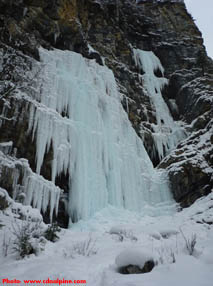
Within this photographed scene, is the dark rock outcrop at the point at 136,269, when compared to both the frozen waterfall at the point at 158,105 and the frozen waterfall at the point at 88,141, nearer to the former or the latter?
the frozen waterfall at the point at 88,141

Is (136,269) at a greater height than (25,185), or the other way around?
(136,269)

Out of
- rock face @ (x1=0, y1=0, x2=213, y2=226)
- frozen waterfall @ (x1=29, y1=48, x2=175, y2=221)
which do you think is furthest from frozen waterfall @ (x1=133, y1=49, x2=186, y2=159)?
frozen waterfall @ (x1=29, y1=48, x2=175, y2=221)

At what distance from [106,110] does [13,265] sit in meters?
10.7

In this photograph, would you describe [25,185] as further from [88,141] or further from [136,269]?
[136,269]

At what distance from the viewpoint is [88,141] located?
11289mm

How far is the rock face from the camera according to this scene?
9.82 metres

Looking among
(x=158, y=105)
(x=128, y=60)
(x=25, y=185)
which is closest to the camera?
(x=25, y=185)

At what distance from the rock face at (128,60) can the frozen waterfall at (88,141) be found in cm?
71

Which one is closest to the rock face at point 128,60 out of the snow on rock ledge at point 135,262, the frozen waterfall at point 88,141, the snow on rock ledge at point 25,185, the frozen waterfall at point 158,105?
the snow on rock ledge at point 25,185

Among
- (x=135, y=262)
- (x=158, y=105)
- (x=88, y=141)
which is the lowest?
(x=88, y=141)

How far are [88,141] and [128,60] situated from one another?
12318 mm

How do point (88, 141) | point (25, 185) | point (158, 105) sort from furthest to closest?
1. point (158, 105)
2. point (88, 141)
3. point (25, 185)

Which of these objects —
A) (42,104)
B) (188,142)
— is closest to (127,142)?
(188,142)

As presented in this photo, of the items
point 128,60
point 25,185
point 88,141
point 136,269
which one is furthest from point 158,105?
point 136,269
